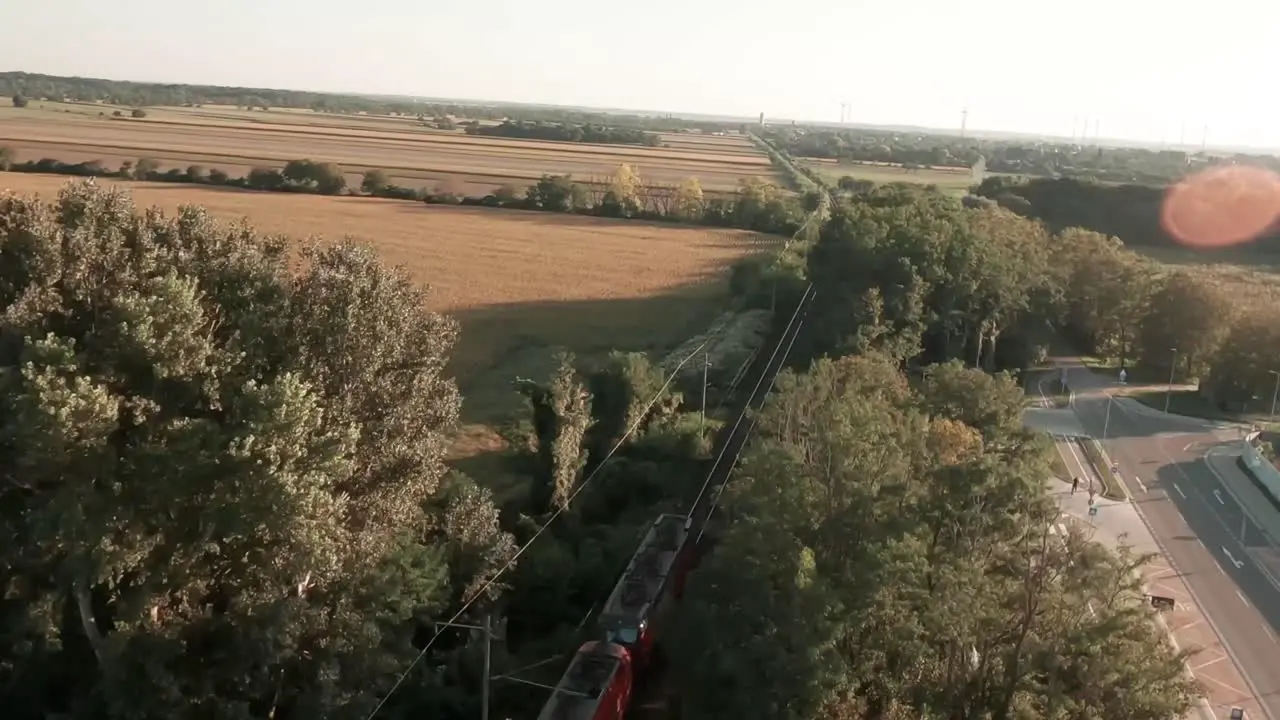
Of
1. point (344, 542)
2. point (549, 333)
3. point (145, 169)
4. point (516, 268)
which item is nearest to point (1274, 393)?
point (549, 333)

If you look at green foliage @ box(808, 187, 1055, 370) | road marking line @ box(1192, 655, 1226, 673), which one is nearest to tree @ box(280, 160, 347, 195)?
green foliage @ box(808, 187, 1055, 370)

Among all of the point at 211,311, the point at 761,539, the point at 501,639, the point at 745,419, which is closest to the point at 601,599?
the point at 501,639

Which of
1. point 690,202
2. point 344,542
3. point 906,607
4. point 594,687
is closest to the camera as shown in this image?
point 906,607

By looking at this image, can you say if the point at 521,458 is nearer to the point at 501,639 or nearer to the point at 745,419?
the point at 501,639

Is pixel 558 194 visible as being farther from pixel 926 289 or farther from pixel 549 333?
pixel 926 289

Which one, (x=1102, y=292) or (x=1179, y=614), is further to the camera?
(x=1102, y=292)

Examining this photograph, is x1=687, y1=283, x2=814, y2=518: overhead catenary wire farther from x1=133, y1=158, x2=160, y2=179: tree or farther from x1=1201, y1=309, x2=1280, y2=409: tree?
x1=133, y1=158, x2=160, y2=179: tree

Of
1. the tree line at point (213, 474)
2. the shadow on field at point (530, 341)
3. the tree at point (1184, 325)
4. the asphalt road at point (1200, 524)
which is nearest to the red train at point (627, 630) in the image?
the tree line at point (213, 474)

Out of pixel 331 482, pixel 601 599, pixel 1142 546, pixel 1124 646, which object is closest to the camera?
pixel 1124 646
